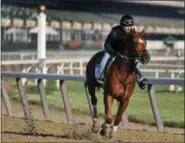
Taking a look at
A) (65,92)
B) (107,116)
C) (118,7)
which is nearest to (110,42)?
(107,116)

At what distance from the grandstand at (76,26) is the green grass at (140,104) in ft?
174

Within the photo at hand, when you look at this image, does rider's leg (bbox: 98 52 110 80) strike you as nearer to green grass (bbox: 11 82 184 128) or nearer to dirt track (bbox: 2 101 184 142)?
dirt track (bbox: 2 101 184 142)

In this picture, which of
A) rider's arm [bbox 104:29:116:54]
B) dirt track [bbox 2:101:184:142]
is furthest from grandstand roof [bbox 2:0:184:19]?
rider's arm [bbox 104:29:116:54]

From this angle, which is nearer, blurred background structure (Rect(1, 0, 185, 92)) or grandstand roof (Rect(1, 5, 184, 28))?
blurred background structure (Rect(1, 0, 185, 92))

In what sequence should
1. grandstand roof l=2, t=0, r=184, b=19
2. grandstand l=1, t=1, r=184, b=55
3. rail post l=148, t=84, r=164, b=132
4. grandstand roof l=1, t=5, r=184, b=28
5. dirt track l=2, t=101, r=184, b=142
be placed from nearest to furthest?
dirt track l=2, t=101, r=184, b=142 < rail post l=148, t=84, r=164, b=132 < grandstand l=1, t=1, r=184, b=55 < grandstand roof l=1, t=5, r=184, b=28 < grandstand roof l=2, t=0, r=184, b=19

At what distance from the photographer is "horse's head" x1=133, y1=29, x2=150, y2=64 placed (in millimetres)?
6945

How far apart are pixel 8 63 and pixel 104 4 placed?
65937 mm

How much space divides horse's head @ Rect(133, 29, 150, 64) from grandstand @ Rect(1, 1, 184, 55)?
205 feet

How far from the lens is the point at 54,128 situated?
9914 mm

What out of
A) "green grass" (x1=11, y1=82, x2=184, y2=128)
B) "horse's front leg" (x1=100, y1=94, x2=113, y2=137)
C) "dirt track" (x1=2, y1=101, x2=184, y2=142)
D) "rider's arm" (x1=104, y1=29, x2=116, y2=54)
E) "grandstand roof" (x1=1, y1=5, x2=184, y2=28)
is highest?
"rider's arm" (x1=104, y1=29, x2=116, y2=54)

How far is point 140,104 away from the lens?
42.3ft

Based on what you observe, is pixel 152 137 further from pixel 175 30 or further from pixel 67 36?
pixel 175 30

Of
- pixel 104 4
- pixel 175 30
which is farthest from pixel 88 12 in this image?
pixel 175 30

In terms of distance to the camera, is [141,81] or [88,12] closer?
[141,81]
